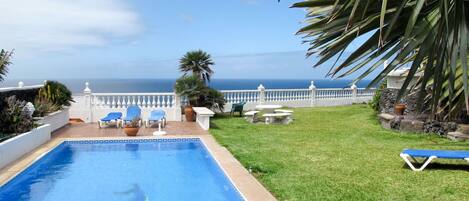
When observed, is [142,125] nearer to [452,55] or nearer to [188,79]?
[188,79]

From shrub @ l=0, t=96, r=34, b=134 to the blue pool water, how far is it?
101 cm

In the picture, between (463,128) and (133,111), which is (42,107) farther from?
(463,128)

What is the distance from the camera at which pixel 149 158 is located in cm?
1201

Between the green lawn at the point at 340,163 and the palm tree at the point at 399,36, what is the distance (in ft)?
13.2

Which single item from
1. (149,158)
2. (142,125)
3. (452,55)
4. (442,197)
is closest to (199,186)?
(149,158)

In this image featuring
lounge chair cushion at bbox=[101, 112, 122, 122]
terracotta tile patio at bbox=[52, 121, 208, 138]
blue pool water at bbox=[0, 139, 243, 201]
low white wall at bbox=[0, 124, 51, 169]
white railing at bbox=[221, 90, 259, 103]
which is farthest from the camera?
white railing at bbox=[221, 90, 259, 103]

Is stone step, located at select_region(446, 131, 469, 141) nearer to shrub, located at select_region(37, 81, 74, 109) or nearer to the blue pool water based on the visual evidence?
the blue pool water

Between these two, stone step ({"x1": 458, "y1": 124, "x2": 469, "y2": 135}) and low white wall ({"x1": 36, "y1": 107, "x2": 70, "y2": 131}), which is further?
low white wall ({"x1": 36, "y1": 107, "x2": 70, "y2": 131})

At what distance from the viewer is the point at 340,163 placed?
384 inches

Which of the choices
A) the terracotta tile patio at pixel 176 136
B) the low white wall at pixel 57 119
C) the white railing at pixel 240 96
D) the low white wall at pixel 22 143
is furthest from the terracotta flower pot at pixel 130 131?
the white railing at pixel 240 96

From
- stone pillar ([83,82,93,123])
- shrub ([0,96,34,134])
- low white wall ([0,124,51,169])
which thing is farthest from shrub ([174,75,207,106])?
shrub ([0,96,34,134])

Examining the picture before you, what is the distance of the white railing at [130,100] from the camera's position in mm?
18781

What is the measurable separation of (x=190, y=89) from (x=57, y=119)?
218 inches

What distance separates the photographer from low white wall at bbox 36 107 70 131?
14.4m
